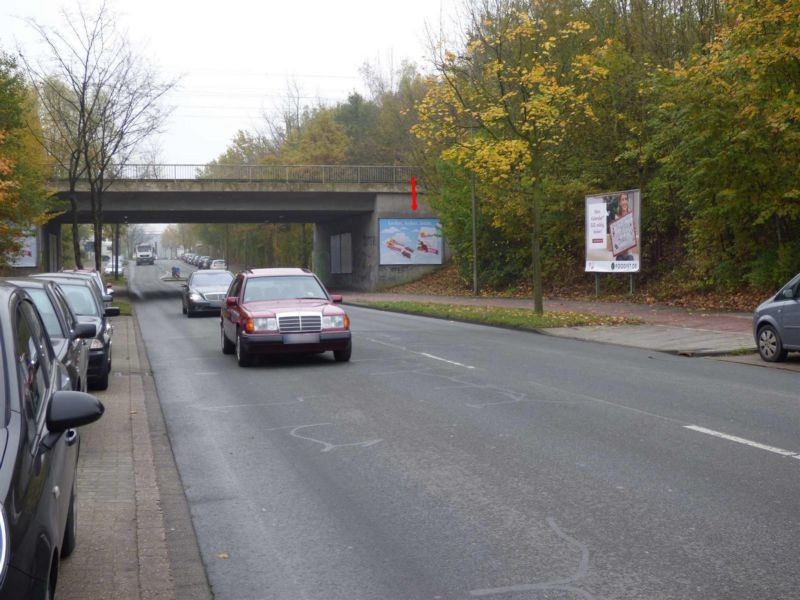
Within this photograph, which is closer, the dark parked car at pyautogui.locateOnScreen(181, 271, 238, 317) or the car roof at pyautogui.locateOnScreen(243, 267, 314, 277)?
the car roof at pyautogui.locateOnScreen(243, 267, 314, 277)

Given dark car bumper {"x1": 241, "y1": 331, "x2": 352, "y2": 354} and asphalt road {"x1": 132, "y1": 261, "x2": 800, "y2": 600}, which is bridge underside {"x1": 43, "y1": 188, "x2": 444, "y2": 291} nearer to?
dark car bumper {"x1": 241, "y1": 331, "x2": 352, "y2": 354}

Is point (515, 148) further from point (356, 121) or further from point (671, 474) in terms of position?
point (356, 121)

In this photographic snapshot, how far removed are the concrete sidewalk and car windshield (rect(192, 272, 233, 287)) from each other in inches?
421

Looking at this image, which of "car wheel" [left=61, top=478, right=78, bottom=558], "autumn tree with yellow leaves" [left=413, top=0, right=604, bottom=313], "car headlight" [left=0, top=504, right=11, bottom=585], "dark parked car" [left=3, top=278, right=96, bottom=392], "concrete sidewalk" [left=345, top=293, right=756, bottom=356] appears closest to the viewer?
"car headlight" [left=0, top=504, right=11, bottom=585]

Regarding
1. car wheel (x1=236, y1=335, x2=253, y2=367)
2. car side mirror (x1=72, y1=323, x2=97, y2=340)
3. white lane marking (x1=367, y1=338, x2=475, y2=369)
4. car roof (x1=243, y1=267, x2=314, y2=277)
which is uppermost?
car roof (x1=243, y1=267, x2=314, y2=277)

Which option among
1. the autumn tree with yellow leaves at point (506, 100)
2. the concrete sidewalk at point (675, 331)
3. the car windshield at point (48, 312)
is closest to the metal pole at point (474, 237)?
the concrete sidewalk at point (675, 331)

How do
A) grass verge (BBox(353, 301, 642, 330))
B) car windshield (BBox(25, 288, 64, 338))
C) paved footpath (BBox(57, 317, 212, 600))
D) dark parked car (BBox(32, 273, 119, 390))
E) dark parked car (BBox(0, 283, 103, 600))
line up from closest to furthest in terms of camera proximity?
dark parked car (BBox(0, 283, 103, 600)) < paved footpath (BBox(57, 317, 212, 600)) < car windshield (BBox(25, 288, 64, 338)) < dark parked car (BBox(32, 273, 119, 390)) < grass verge (BBox(353, 301, 642, 330))

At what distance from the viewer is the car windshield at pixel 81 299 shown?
45.0ft

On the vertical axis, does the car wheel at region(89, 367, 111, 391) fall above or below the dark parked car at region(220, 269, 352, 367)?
below

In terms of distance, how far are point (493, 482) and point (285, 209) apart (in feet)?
149

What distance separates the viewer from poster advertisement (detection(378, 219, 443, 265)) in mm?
52562

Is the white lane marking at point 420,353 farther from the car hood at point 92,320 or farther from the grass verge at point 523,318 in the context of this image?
the car hood at point 92,320

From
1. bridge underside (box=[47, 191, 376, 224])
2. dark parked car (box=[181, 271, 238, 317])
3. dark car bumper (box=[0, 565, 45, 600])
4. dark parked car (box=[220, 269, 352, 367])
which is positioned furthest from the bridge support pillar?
dark car bumper (box=[0, 565, 45, 600])

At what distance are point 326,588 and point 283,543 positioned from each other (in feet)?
2.82
